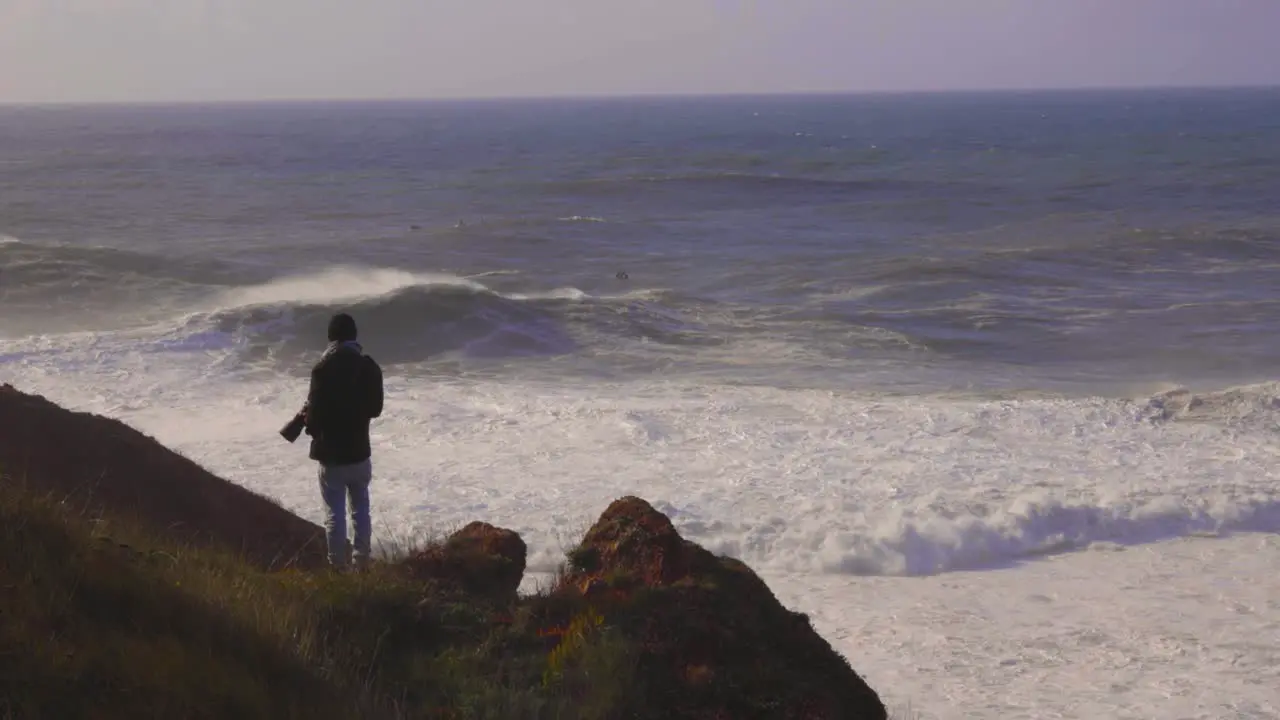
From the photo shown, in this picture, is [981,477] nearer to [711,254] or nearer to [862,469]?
[862,469]

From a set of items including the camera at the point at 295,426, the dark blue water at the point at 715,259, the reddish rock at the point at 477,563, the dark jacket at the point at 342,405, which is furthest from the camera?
the dark blue water at the point at 715,259

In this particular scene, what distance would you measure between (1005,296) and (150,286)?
18319 millimetres

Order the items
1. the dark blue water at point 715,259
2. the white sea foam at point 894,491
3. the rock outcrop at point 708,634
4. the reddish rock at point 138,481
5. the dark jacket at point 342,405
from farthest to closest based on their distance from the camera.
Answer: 1. the dark blue water at point 715,259
2. the white sea foam at point 894,491
3. the reddish rock at point 138,481
4. the dark jacket at point 342,405
5. the rock outcrop at point 708,634

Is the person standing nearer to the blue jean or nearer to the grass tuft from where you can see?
the blue jean

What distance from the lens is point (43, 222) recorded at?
133 ft

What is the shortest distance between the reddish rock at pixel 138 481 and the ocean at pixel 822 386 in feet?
6.12

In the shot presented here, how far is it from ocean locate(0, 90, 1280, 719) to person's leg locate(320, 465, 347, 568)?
6.98 feet

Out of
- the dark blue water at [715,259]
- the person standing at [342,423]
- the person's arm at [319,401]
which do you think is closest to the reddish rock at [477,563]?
the person standing at [342,423]

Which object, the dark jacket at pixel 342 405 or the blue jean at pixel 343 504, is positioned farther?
the blue jean at pixel 343 504

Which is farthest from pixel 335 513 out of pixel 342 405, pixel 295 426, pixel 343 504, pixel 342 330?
pixel 342 330

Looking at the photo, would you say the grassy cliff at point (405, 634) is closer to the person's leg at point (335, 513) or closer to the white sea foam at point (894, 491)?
the person's leg at point (335, 513)

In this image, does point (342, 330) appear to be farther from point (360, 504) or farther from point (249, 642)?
point (249, 642)

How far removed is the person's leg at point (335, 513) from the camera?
707 centimetres

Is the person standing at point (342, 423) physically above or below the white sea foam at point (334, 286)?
above
